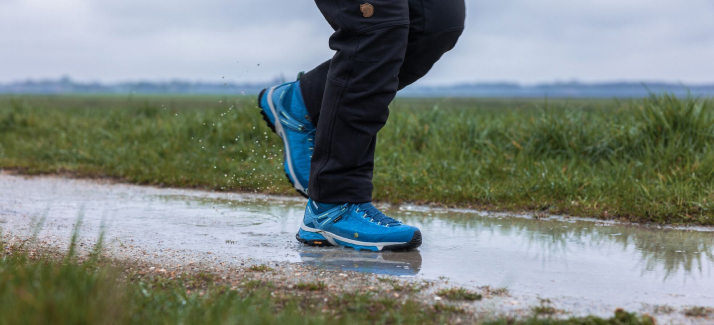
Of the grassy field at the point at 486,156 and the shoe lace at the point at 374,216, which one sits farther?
the grassy field at the point at 486,156

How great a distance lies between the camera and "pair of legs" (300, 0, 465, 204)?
2447mm

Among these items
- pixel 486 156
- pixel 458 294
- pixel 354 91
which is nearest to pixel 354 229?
pixel 354 91

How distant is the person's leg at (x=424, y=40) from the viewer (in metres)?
2.57

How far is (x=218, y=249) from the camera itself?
2.60m

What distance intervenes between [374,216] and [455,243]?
355 millimetres

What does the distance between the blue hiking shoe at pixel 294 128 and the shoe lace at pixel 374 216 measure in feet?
0.96

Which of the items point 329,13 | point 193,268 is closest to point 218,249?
point 193,268

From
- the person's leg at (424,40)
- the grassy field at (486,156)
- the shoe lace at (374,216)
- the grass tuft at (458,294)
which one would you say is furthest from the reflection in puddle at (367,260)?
the grassy field at (486,156)

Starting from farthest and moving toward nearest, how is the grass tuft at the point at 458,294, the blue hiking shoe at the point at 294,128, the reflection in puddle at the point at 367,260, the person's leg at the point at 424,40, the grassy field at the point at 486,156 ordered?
the grassy field at the point at 486,156 < the blue hiking shoe at the point at 294,128 < the person's leg at the point at 424,40 < the reflection in puddle at the point at 367,260 < the grass tuft at the point at 458,294

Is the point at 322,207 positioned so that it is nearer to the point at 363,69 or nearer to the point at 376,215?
the point at 376,215

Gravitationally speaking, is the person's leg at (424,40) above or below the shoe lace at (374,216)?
above

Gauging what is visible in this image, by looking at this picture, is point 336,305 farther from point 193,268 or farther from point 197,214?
point 197,214

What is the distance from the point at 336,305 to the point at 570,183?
93.9 inches

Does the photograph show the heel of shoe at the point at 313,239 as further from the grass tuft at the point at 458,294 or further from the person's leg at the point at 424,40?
the grass tuft at the point at 458,294
